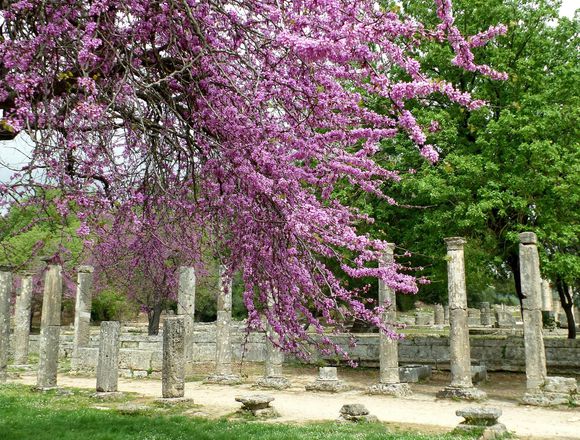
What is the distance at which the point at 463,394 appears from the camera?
15.2 m

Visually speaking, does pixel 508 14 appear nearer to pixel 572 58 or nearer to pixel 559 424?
pixel 572 58

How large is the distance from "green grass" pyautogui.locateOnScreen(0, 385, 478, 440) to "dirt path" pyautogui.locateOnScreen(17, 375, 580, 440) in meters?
1.33

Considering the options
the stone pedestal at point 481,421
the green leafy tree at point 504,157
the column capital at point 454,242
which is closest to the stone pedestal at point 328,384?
the green leafy tree at point 504,157

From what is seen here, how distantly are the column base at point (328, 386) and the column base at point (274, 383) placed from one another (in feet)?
2.84

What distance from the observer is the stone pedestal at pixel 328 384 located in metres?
17.6

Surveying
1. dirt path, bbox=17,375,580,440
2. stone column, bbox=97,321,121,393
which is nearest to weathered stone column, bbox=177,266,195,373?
dirt path, bbox=17,375,580,440

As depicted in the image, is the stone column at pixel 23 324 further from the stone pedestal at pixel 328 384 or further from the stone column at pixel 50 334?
the stone pedestal at pixel 328 384

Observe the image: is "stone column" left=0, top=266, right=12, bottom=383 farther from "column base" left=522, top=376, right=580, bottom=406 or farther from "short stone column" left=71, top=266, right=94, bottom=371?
"column base" left=522, top=376, right=580, bottom=406

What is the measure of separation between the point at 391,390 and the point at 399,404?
1.49 m

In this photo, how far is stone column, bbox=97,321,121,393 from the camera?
1558cm

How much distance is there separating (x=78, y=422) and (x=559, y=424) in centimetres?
952

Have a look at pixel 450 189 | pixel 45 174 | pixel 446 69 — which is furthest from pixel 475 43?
pixel 446 69

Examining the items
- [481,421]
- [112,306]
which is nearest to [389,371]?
[481,421]

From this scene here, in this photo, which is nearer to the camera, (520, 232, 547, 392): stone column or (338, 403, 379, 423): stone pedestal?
(338, 403, 379, 423): stone pedestal
